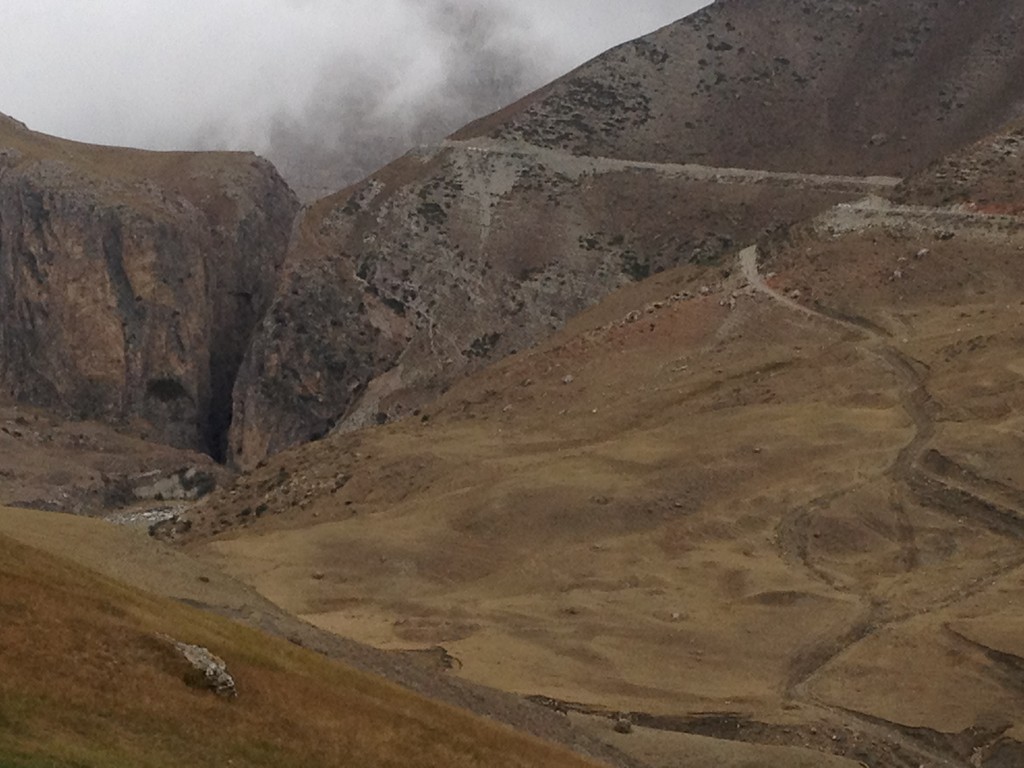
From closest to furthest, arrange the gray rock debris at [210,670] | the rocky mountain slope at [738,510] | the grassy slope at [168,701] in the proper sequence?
the grassy slope at [168,701], the gray rock debris at [210,670], the rocky mountain slope at [738,510]

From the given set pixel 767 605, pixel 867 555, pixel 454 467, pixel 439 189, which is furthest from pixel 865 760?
pixel 439 189

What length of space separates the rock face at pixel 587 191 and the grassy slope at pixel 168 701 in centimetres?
5230

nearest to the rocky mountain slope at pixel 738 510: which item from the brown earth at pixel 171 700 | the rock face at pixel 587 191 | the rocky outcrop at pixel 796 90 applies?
the brown earth at pixel 171 700

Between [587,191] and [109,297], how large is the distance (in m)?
33.8

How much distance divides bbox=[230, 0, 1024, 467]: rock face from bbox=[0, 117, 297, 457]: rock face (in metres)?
7.12

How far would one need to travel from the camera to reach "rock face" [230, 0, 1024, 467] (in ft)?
255

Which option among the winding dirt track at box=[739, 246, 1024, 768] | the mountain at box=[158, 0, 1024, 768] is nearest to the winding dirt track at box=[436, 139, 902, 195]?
the mountain at box=[158, 0, 1024, 768]

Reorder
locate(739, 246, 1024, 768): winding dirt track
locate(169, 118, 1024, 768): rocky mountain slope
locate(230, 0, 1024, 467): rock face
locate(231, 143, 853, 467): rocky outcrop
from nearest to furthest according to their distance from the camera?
locate(739, 246, 1024, 768): winding dirt track < locate(169, 118, 1024, 768): rocky mountain slope < locate(231, 143, 853, 467): rocky outcrop < locate(230, 0, 1024, 467): rock face

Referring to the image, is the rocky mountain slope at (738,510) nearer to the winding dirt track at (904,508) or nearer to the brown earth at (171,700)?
the winding dirt track at (904,508)

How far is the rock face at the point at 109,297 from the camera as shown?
87125 mm

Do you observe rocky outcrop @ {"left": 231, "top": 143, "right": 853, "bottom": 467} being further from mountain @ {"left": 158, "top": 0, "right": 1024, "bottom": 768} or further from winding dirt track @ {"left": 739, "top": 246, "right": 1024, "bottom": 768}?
winding dirt track @ {"left": 739, "top": 246, "right": 1024, "bottom": 768}

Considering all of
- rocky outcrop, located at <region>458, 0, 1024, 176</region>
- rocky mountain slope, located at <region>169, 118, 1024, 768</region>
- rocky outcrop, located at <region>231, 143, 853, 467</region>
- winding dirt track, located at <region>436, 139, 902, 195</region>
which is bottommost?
rocky mountain slope, located at <region>169, 118, 1024, 768</region>

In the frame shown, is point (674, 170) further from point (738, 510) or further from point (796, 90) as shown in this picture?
point (738, 510)

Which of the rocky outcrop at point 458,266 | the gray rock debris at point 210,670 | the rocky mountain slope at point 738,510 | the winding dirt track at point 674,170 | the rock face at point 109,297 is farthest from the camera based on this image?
the rock face at point 109,297
